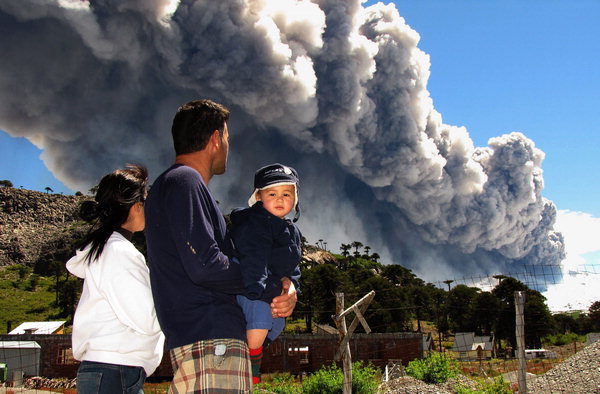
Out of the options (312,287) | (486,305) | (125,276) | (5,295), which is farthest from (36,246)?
(125,276)

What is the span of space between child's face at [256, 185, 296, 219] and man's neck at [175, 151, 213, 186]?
0.33 meters

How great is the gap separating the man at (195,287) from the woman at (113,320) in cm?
14

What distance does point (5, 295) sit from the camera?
229ft


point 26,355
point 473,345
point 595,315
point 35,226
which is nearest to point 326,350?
point 26,355

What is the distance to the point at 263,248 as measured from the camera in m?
2.30

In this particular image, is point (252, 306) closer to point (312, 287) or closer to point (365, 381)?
point (365, 381)

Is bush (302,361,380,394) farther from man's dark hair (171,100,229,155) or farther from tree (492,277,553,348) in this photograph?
tree (492,277,553,348)

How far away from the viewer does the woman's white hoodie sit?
2.29 metres

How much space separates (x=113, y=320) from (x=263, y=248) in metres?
0.77

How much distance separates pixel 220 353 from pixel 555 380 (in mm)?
11155

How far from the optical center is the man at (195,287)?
2035 mm

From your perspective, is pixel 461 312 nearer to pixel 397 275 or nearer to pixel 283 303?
pixel 397 275

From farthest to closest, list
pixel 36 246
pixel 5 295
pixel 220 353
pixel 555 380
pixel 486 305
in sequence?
pixel 36 246 < pixel 5 295 < pixel 486 305 < pixel 555 380 < pixel 220 353

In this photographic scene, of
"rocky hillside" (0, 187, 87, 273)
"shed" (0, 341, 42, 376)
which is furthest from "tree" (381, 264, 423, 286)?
"rocky hillside" (0, 187, 87, 273)
